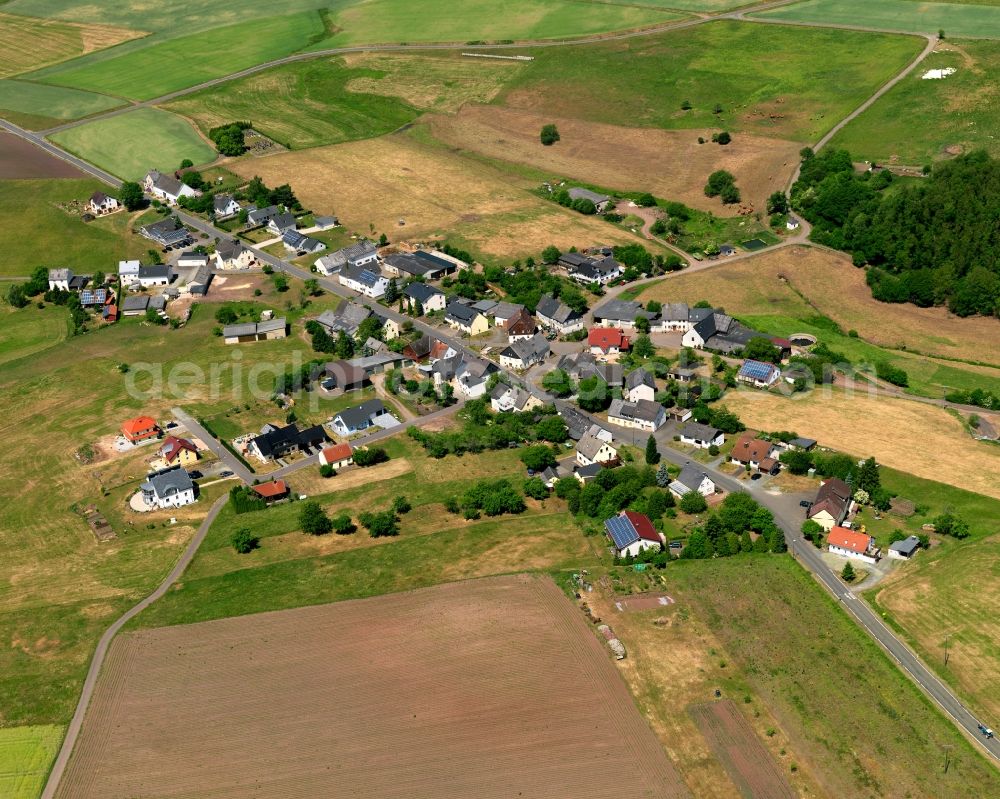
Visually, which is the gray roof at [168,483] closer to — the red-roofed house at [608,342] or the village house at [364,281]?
the village house at [364,281]

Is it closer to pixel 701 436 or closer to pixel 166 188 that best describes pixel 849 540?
pixel 701 436

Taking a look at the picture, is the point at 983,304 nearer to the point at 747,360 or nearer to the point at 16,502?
the point at 747,360

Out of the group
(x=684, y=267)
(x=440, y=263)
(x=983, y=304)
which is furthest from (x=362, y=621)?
(x=983, y=304)

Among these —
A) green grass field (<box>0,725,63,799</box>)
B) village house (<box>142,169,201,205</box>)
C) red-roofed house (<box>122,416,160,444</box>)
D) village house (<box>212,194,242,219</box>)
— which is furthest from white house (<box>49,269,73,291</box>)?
green grass field (<box>0,725,63,799</box>)

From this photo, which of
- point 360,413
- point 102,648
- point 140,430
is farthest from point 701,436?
point 102,648

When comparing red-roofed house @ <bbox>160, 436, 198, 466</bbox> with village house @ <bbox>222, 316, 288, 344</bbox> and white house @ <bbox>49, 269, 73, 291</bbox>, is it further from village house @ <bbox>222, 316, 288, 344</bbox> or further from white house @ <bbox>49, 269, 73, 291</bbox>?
white house @ <bbox>49, 269, 73, 291</bbox>

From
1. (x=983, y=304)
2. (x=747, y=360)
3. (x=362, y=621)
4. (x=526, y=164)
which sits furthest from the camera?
(x=526, y=164)
